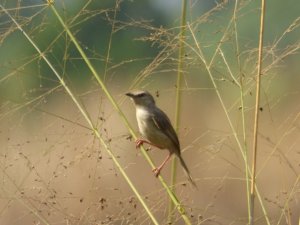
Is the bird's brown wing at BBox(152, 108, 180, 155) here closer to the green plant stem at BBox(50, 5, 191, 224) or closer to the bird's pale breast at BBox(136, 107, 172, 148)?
the bird's pale breast at BBox(136, 107, 172, 148)

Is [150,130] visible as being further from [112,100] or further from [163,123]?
[112,100]

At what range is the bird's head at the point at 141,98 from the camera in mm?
5629

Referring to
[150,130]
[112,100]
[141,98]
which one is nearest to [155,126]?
[150,130]

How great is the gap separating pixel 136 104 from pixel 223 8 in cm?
176

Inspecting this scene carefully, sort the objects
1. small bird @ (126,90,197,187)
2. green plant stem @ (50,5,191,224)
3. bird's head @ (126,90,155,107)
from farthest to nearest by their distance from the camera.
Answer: small bird @ (126,90,197,187) < bird's head @ (126,90,155,107) < green plant stem @ (50,5,191,224)

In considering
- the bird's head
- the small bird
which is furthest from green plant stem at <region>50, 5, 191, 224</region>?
the small bird

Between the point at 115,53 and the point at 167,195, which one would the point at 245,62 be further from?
the point at 115,53

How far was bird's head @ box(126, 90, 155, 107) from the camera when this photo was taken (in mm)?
5629

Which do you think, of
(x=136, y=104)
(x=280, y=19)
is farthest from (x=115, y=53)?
(x=136, y=104)

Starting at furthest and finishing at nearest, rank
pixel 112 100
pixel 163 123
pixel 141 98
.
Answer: pixel 163 123 → pixel 141 98 → pixel 112 100

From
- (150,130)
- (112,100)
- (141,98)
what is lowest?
(150,130)

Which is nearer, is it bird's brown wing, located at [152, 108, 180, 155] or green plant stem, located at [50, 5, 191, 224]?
green plant stem, located at [50, 5, 191, 224]

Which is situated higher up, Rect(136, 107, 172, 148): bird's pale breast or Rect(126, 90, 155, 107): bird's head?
Rect(126, 90, 155, 107): bird's head

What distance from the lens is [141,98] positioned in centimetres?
569
